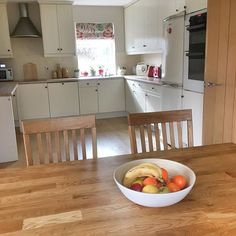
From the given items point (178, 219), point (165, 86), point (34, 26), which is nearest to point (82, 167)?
point (178, 219)

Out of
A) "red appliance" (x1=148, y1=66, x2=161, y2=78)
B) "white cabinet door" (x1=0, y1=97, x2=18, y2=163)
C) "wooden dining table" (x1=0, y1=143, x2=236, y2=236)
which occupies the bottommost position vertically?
"white cabinet door" (x1=0, y1=97, x2=18, y2=163)

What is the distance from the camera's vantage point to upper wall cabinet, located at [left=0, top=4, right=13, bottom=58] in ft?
15.1

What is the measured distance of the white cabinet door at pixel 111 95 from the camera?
5277 millimetres

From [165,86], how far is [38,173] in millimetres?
2656

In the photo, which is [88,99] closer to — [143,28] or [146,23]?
[143,28]

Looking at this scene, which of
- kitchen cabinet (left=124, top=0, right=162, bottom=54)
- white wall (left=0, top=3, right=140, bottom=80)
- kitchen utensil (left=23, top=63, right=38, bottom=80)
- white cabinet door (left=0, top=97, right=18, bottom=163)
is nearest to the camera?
white cabinet door (left=0, top=97, right=18, bottom=163)

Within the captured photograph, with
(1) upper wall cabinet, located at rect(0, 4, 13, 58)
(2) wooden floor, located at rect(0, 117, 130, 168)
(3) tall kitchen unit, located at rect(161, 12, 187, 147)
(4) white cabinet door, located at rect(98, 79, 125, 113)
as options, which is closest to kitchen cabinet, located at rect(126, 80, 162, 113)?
(4) white cabinet door, located at rect(98, 79, 125, 113)

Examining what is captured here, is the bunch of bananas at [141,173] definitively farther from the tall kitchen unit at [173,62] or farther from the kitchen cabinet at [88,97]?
the kitchen cabinet at [88,97]

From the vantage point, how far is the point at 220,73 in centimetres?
265

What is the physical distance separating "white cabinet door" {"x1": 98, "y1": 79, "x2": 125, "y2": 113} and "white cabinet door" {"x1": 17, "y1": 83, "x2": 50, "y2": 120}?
1083 millimetres

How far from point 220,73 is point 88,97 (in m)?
3.05

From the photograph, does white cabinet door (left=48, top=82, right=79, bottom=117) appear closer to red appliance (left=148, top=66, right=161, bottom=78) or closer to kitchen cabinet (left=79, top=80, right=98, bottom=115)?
kitchen cabinet (left=79, top=80, right=98, bottom=115)

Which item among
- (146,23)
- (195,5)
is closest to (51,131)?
(195,5)

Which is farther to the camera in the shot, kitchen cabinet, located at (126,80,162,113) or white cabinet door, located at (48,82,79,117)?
white cabinet door, located at (48,82,79,117)
